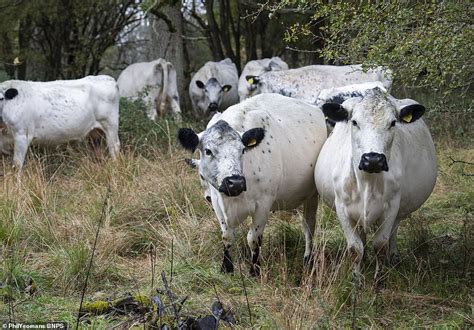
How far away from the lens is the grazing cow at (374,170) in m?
5.79

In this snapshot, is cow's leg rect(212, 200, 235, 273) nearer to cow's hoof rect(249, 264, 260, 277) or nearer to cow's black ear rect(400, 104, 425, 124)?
cow's hoof rect(249, 264, 260, 277)

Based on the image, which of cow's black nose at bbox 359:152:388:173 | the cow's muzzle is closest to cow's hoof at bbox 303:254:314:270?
cow's black nose at bbox 359:152:388:173

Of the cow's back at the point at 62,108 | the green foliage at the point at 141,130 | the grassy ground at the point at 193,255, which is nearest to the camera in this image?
the grassy ground at the point at 193,255

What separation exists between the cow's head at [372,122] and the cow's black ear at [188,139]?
1192mm

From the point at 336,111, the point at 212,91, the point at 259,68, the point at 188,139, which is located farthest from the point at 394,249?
the point at 259,68

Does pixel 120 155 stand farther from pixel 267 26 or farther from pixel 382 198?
pixel 267 26

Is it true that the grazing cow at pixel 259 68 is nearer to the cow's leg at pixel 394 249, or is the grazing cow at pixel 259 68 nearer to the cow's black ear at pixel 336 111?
the cow's leg at pixel 394 249

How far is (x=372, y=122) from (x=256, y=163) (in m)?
1.27

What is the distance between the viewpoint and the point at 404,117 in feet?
19.9

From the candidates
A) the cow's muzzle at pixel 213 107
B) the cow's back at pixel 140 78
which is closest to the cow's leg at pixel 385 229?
the cow's back at pixel 140 78

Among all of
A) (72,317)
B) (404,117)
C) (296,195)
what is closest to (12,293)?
(72,317)

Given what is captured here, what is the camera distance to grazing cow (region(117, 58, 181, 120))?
49.8 feet

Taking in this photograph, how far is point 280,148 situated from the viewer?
703 cm

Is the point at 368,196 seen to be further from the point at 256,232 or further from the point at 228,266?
the point at 228,266
